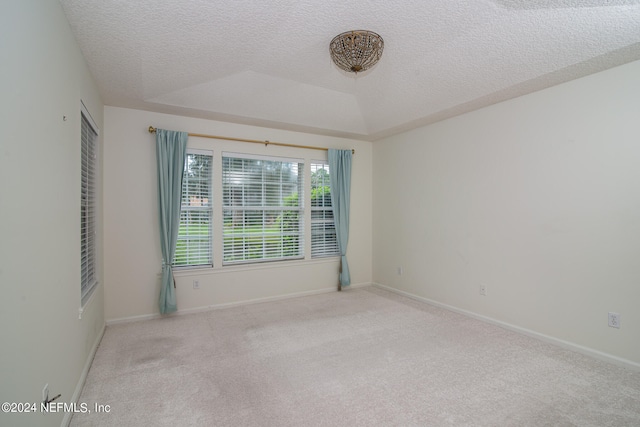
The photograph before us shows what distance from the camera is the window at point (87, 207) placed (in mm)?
2551

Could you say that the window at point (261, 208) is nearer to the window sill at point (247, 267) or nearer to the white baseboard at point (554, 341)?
the window sill at point (247, 267)

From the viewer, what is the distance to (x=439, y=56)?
2691mm

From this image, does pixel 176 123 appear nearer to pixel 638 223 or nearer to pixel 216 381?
pixel 216 381

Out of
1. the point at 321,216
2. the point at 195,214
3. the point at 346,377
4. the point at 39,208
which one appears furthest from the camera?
the point at 321,216

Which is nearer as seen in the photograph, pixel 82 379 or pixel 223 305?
pixel 82 379

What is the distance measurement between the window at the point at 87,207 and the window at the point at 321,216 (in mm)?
2753

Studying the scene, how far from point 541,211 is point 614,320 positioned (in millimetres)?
1056

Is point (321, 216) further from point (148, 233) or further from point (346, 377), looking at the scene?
point (346, 377)

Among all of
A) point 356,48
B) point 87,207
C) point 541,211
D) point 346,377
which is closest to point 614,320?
point 541,211

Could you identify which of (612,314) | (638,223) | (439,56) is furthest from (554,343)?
(439,56)

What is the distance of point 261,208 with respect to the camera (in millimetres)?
4297

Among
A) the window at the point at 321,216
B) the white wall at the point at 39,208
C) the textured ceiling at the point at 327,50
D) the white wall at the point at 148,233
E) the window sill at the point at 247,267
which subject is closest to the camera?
the white wall at the point at 39,208

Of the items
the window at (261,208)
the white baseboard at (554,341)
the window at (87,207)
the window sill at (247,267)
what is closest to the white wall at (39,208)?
the window at (87,207)

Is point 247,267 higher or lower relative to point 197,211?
lower
